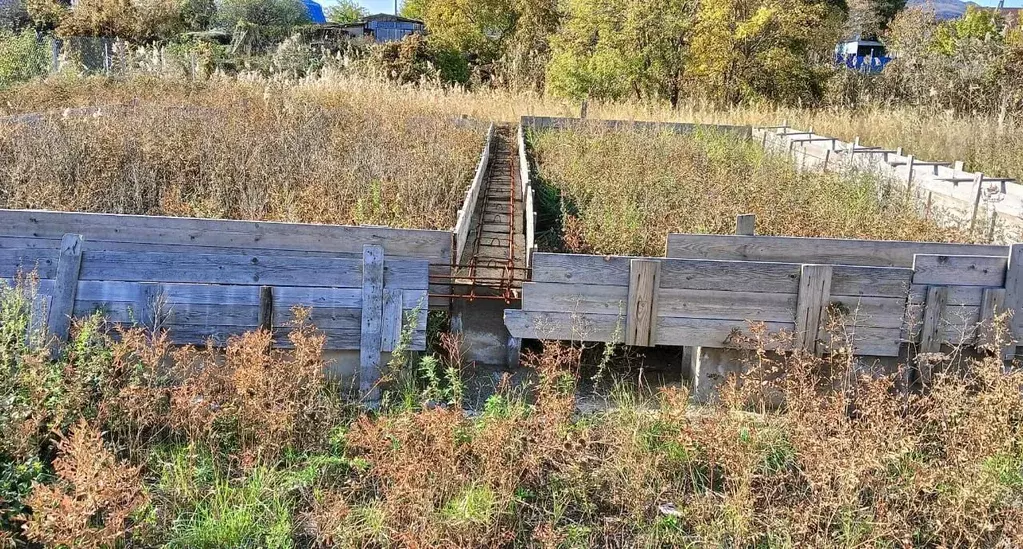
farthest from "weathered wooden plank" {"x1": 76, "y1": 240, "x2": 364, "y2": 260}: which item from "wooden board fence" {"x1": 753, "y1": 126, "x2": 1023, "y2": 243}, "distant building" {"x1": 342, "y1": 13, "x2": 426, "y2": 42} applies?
"distant building" {"x1": 342, "y1": 13, "x2": 426, "y2": 42}

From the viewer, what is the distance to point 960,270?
4250 millimetres

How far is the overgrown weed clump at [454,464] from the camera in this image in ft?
9.18

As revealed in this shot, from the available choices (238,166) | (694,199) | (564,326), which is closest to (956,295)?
(564,326)

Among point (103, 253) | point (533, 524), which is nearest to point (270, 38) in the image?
point (103, 253)

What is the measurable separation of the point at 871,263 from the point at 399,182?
3.96m

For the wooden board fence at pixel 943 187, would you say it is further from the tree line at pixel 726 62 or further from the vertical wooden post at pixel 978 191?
the tree line at pixel 726 62

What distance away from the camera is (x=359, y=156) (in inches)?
302

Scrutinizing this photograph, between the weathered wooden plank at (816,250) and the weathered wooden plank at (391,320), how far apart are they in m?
1.81

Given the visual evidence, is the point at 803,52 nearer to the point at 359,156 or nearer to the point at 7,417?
the point at 359,156

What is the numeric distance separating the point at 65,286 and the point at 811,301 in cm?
400

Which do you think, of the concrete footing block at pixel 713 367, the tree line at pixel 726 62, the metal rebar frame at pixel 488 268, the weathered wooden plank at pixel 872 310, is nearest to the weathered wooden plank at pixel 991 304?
the weathered wooden plank at pixel 872 310

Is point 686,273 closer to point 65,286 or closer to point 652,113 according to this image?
point 65,286

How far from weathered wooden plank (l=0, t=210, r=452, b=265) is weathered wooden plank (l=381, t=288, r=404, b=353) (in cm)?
52

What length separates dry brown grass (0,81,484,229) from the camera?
20.0ft
